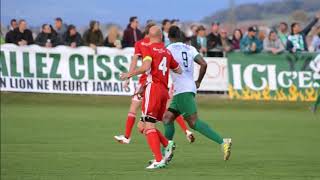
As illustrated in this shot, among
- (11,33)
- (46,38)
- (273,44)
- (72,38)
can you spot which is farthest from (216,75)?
(11,33)

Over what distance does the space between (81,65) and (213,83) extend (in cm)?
397

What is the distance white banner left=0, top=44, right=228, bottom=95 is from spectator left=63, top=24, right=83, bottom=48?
35cm

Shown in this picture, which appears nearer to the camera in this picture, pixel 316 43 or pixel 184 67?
pixel 184 67

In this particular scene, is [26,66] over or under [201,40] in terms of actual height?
under

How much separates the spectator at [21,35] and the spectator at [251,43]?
6.44m

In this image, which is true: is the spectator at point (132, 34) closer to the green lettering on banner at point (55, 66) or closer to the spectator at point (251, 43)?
the green lettering on banner at point (55, 66)

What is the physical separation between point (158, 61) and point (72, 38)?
50.1 ft

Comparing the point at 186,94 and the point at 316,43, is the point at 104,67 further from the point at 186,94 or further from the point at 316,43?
the point at 186,94

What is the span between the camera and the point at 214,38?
95.7 feet

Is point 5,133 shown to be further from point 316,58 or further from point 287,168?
point 316,58

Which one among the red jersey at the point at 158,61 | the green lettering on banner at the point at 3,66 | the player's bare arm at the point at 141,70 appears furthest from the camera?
the green lettering on banner at the point at 3,66

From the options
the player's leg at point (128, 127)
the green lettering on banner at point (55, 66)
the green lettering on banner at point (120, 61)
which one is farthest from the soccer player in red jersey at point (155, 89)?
the green lettering on banner at point (55, 66)

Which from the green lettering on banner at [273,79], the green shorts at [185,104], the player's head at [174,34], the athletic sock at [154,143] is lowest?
the green lettering on banner at [273,79]

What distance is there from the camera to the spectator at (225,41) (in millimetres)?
28520
